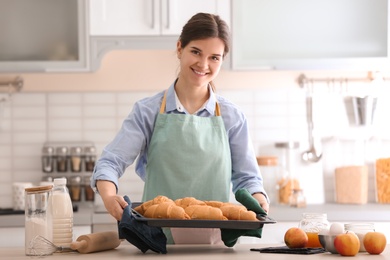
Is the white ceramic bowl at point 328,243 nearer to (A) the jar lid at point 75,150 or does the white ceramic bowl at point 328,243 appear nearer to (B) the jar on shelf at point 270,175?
(B) the jar on shelf at point 270,175

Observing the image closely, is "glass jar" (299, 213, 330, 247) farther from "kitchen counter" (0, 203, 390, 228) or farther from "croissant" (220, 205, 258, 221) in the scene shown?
"kitchen counter" (0, 203, 390, 228)

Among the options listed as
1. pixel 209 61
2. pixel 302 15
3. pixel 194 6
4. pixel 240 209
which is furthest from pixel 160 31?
pixel 240 209

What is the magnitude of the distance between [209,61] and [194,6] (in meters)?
1.45

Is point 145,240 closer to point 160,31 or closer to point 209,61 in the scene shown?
point 209,61

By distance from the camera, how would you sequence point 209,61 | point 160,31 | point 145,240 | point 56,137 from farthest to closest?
point 56,137 < point 160,31 < point 209,61 < point 145,240

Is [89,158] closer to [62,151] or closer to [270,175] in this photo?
[62,151]

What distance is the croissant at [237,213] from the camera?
2160 millimetres

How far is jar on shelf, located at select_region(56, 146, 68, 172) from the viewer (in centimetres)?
424

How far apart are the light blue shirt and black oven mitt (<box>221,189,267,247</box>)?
0.36 meters

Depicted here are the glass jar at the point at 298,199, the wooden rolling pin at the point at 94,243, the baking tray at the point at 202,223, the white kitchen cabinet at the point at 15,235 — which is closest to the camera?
the baking tray at the point at 202,223

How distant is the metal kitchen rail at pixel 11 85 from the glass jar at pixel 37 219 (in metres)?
2.23

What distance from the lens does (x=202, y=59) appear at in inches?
105

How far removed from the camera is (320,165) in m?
4.37

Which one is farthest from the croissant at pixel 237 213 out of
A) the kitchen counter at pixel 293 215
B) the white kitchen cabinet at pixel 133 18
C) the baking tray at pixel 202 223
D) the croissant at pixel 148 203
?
the white kitchen cabinet at pixel 133 18
